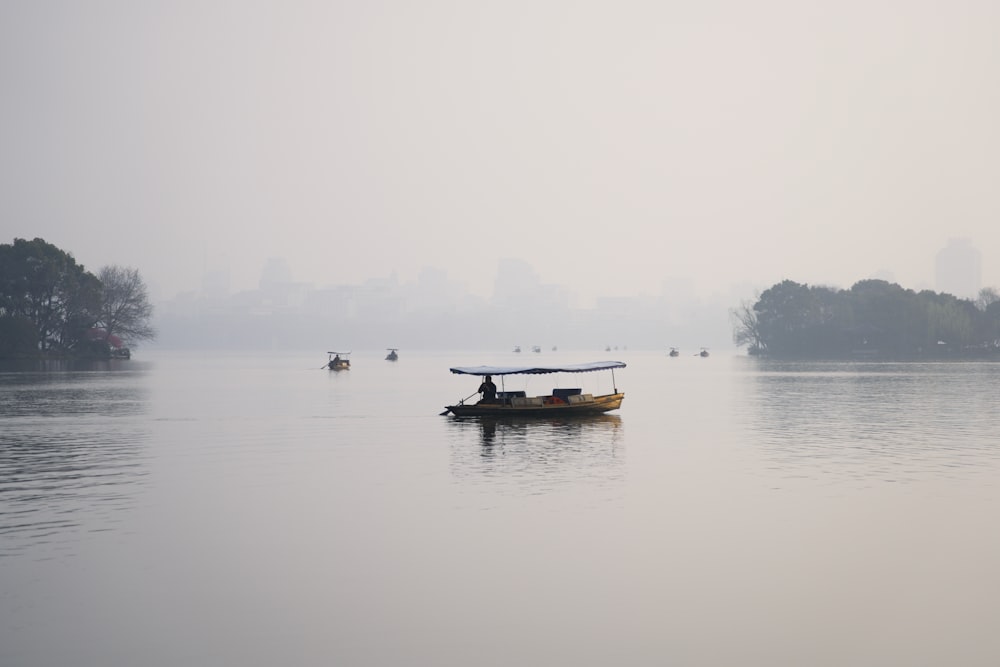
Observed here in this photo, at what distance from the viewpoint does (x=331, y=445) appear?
158ft

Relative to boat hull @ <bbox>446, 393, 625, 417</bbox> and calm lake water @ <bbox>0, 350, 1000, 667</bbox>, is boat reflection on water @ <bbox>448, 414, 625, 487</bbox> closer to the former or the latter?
calm lake water @ <bbox>0, 350, 1000, 667</bbox>

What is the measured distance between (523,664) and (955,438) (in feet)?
137

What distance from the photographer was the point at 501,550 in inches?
892

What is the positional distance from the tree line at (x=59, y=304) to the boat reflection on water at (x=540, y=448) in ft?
372

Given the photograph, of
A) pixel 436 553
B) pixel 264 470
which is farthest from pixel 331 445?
pixel 436 553

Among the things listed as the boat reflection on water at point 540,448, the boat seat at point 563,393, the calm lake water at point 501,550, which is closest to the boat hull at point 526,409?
the boat reflection on water at point 540,448

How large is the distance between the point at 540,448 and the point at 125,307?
5704 inches

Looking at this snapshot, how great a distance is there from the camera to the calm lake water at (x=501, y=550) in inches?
629

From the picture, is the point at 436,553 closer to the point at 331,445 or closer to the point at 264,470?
the point at 264,470

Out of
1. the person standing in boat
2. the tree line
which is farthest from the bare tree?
the person standing in boat

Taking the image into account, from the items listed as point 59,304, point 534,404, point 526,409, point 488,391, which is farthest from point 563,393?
point 59,304

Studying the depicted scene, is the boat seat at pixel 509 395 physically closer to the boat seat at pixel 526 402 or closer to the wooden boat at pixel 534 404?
the wooden boat at pixel 534 404

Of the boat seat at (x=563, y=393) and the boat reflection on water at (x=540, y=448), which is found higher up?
the boat seat at (x=563, y=393)

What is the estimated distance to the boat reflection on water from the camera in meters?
36.6
